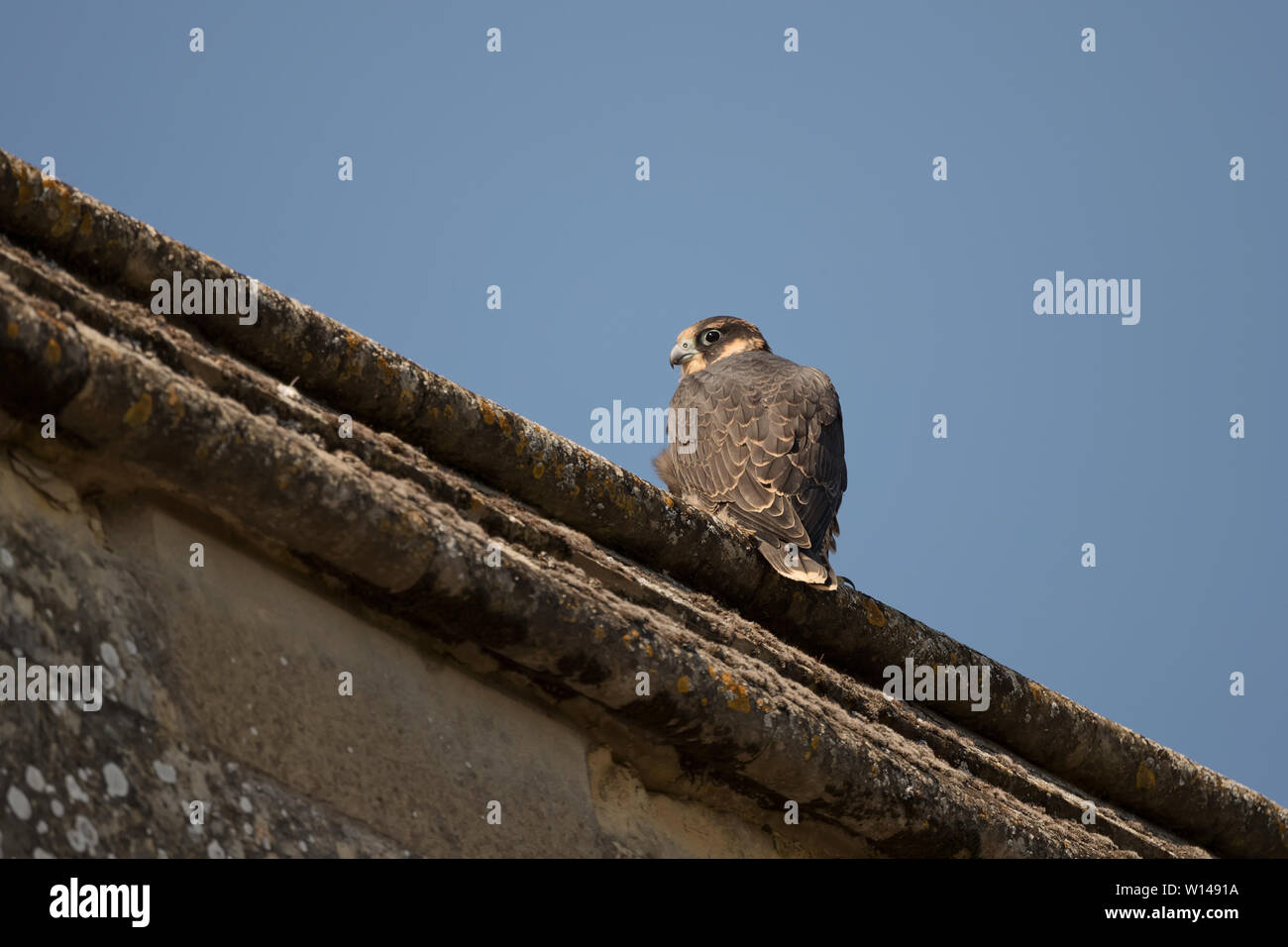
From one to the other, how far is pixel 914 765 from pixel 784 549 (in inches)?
31.1

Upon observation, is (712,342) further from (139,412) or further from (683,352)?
(139,412)

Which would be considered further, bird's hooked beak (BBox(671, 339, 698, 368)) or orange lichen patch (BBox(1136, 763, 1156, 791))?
bird's hooked beak (BBox(671, 339, 698, 368))

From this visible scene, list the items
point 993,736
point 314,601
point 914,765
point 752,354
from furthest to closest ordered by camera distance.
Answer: point 752,354, point 993,736, point 914,765, point 314,601

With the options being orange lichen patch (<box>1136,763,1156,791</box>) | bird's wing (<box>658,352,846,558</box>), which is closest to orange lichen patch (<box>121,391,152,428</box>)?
bird's wing (<box>658,352,846,558</box>)

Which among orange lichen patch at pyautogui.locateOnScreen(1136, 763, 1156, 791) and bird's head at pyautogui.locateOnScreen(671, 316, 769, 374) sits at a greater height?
bird's head at pyautogui.locateOnScreen(671, 316, 769, 374)

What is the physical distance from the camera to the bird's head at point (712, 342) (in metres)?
8.73

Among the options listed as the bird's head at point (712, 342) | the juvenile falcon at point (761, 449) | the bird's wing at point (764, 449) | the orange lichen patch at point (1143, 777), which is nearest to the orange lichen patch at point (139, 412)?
the juvenile falcon at point (761, 449)

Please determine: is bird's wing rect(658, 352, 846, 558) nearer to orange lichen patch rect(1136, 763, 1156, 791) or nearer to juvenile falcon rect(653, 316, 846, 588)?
juvenile falcon rect(653, 316, 846, 588)

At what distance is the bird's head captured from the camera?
344 inches

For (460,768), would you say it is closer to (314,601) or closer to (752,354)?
(314,601)

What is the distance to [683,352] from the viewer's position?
8898 millimetres

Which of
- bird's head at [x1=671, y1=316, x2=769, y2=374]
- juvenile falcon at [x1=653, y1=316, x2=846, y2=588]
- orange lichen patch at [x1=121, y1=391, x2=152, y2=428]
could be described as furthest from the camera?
bird's head at [x1=671, y1=316, x2=769, y2=374]

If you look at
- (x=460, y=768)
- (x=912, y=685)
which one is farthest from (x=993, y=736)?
(x=460, y=768)
